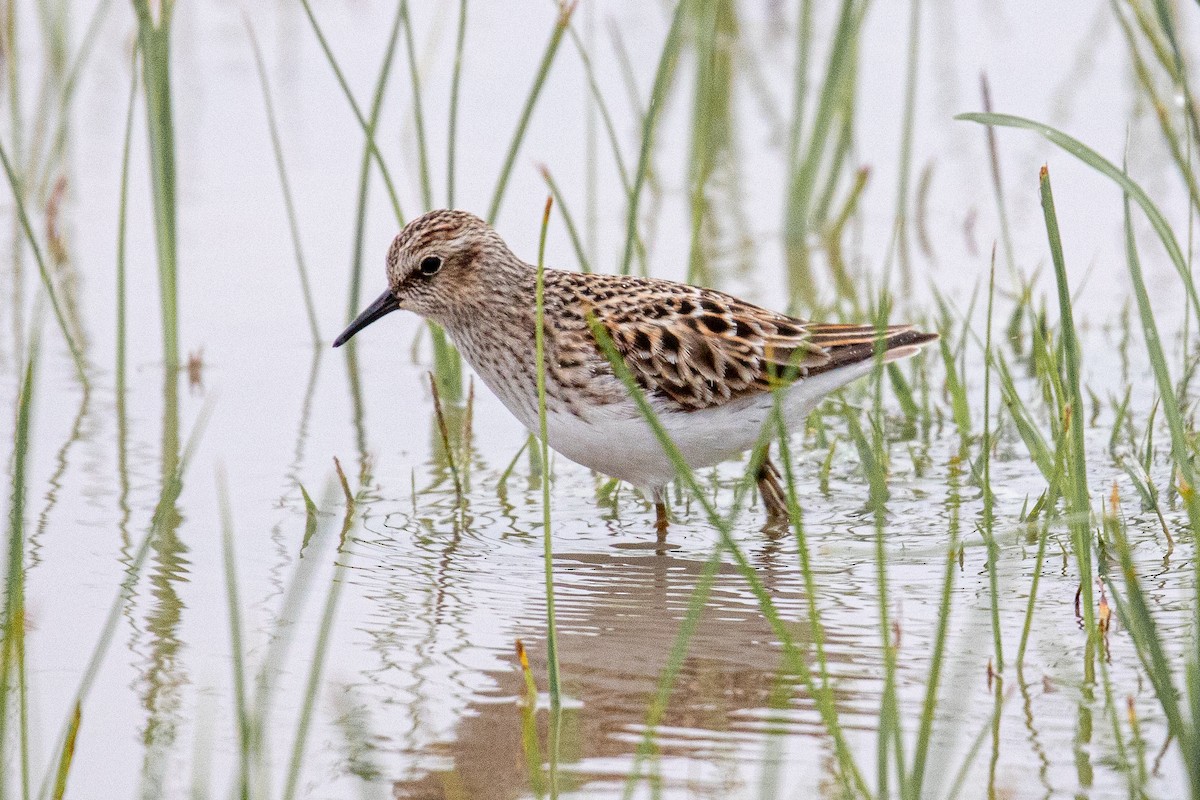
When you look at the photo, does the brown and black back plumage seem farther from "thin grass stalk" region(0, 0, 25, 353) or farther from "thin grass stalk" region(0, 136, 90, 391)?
"thin grass stalk" region(0, 0, 25, 353)

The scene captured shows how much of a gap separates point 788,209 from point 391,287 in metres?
3.38

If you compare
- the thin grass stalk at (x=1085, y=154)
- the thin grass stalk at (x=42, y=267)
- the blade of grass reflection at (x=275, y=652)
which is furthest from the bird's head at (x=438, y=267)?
the thin grass stalk at (x=1085, y=154)

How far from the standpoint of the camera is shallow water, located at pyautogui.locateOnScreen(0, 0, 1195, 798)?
4715 millimetres

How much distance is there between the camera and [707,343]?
671 centimetres

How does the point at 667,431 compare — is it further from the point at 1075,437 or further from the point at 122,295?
the point at 122,295

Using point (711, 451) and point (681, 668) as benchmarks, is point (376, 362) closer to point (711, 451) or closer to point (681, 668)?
point (711, 451)

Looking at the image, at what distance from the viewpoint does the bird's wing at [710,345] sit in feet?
21.8

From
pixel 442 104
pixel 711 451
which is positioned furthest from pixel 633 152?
pixel 711 451

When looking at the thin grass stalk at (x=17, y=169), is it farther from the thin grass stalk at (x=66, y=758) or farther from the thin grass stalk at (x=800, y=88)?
the thin grass stalk at (x=66, y=758)

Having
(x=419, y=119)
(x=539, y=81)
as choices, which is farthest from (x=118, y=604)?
(x=419, y=119)

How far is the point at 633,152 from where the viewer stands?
11.4 metres

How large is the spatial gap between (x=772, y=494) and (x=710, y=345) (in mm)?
701

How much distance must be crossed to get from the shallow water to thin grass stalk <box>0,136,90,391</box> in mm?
134

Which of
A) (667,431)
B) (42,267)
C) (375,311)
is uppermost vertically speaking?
(42,267)
